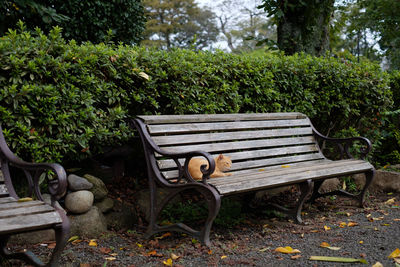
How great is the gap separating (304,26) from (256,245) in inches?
202

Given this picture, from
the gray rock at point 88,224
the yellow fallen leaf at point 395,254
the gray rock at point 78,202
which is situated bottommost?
the yellow fallen leaf at point 395,254

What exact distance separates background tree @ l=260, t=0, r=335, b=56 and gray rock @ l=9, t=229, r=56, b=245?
547cm

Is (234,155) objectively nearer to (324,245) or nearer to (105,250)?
(324,245)

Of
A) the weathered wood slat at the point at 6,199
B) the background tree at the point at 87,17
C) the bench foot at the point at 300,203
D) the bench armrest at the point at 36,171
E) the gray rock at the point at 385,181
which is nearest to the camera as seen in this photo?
the bench armrest at the point at 36,171

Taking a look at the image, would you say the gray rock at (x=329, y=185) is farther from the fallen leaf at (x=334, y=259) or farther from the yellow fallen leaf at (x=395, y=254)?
the fallen leaf at (x=334, y=259)

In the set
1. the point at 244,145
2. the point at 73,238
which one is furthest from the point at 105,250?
the point at 244,145

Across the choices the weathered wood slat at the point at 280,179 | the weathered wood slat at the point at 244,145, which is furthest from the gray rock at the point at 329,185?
the weathered wood slat at the point at 280,179

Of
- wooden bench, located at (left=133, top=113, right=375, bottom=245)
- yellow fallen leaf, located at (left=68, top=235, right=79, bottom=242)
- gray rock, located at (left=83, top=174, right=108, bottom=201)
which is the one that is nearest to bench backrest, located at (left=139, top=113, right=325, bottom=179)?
wooden bench, located at (left=133, top=113, right=375, bottom=245)

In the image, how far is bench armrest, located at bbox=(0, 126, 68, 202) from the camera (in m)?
2.20

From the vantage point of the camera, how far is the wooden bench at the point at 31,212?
201 cm

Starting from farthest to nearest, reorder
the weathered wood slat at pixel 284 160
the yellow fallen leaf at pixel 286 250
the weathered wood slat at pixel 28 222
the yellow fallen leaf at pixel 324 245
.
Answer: the weathered wood slat at pixel 284 160 < the yellow fallen leaf at pixel 324 245 < the yellow fallen leaf at pixel 286 250 < the weathered wood slat at pixel 28 222

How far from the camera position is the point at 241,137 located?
3984 mm

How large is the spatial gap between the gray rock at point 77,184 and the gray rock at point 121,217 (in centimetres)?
38

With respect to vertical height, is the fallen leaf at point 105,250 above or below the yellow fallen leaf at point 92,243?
below
